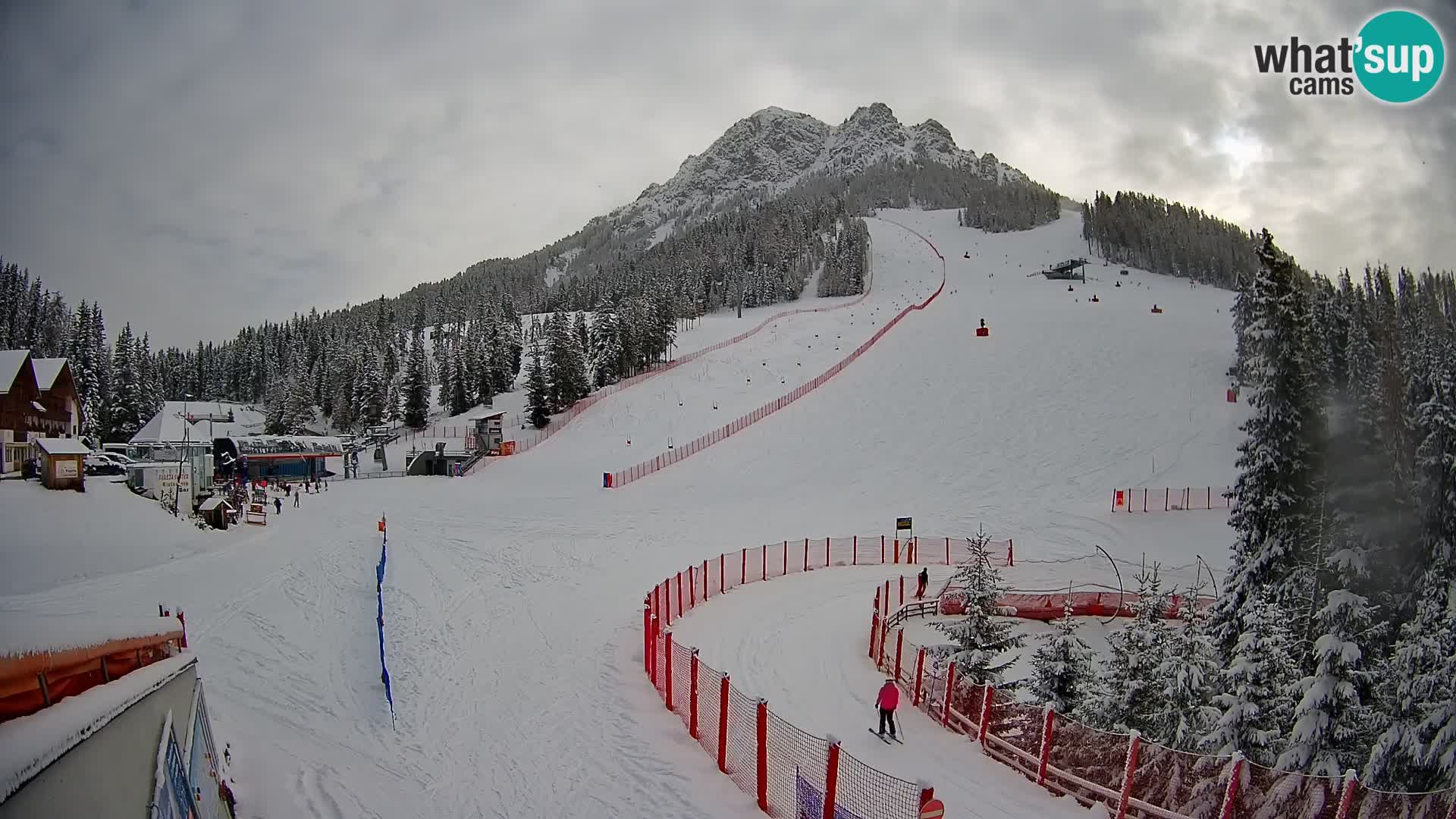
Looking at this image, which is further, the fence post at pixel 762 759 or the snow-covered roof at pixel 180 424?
the snow-covered roof at pixel 180 424

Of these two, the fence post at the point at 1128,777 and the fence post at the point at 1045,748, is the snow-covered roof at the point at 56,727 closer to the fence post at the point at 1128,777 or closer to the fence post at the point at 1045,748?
the fence post at the point at 1128,777

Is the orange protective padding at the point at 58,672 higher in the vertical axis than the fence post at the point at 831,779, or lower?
higher

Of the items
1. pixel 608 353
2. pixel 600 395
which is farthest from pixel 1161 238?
pixel 600 395

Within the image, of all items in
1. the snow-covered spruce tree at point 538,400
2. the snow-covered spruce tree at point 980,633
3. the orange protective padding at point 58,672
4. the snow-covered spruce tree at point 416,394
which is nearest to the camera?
the orange protective padding at point 58,672

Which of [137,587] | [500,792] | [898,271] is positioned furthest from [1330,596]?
[898,271]

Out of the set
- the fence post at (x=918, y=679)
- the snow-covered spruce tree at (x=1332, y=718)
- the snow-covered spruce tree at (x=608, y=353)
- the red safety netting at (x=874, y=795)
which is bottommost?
the fence post at (x=918, y=679)

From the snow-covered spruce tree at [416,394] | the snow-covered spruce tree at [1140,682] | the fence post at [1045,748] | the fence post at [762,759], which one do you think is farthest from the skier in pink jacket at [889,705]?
the snow-covered spruce tree at [416,394]

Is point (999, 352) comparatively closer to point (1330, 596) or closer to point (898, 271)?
point (1330, 596)

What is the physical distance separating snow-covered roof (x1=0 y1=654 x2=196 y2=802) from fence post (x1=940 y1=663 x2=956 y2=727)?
1118 cm

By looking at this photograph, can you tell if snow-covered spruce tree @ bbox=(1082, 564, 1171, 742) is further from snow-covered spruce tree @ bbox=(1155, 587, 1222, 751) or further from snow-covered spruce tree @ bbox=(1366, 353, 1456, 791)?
snow-covered spruce tree @ bbox=(1366, 353, 1456, 791)

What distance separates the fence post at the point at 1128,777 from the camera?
8539 millimetres

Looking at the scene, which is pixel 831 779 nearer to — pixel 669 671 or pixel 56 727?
pixel 669 671

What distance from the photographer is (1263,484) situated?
16656mm

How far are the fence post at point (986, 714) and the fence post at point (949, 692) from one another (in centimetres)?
63
